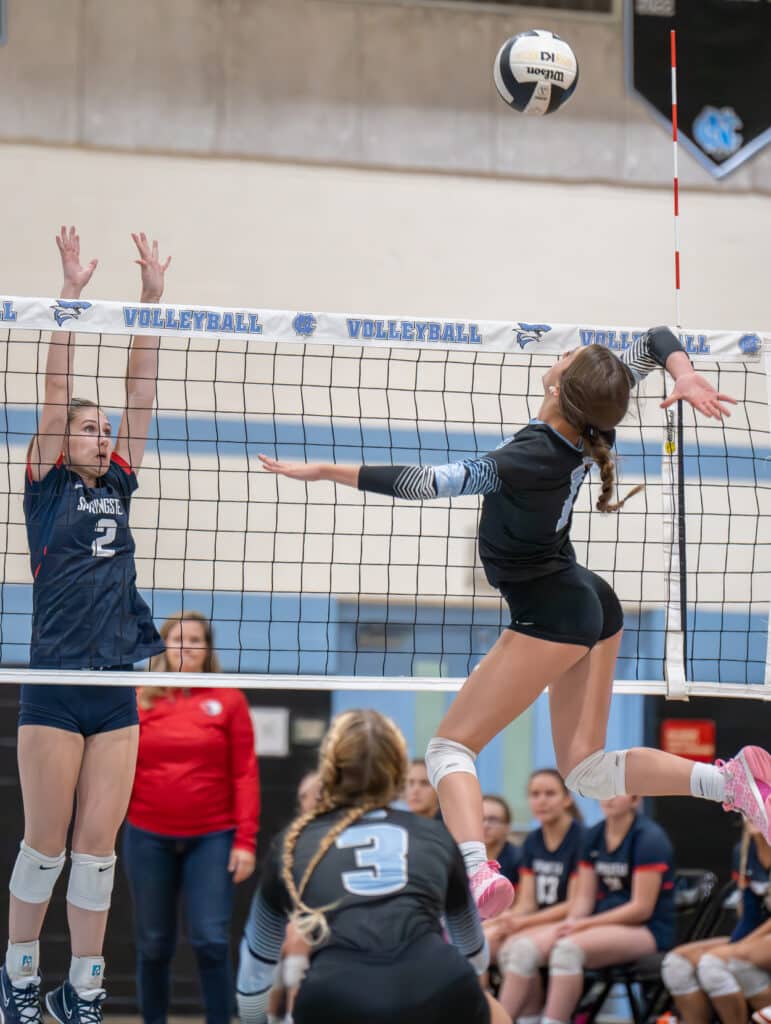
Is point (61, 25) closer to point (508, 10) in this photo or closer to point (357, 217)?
point (357, 217)

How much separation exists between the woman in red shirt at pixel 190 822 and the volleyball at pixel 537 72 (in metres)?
2.90

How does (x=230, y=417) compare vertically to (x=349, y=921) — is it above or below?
above

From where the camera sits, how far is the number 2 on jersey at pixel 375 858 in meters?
3.68

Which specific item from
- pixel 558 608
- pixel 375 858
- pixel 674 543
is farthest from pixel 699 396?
pixel 375 858

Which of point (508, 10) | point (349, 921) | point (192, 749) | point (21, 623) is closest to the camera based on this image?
point (349, 921)

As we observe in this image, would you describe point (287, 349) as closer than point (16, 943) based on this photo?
No

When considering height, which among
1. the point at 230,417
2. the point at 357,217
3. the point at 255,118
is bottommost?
the point at 230,417

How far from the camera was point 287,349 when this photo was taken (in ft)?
29.1

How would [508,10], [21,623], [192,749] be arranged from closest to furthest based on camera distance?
[192,749], [21,623], [508,10]

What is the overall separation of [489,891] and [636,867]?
3577 millimetres

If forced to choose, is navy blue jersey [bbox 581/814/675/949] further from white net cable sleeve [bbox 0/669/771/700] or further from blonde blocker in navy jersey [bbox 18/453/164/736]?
blonde blocker in navy jersey [bbox 18/453/164/736]

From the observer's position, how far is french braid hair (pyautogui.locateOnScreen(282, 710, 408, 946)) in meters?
3.76

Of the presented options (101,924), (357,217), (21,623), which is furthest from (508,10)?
(101,924)

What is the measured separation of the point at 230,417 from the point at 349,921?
230 inches
